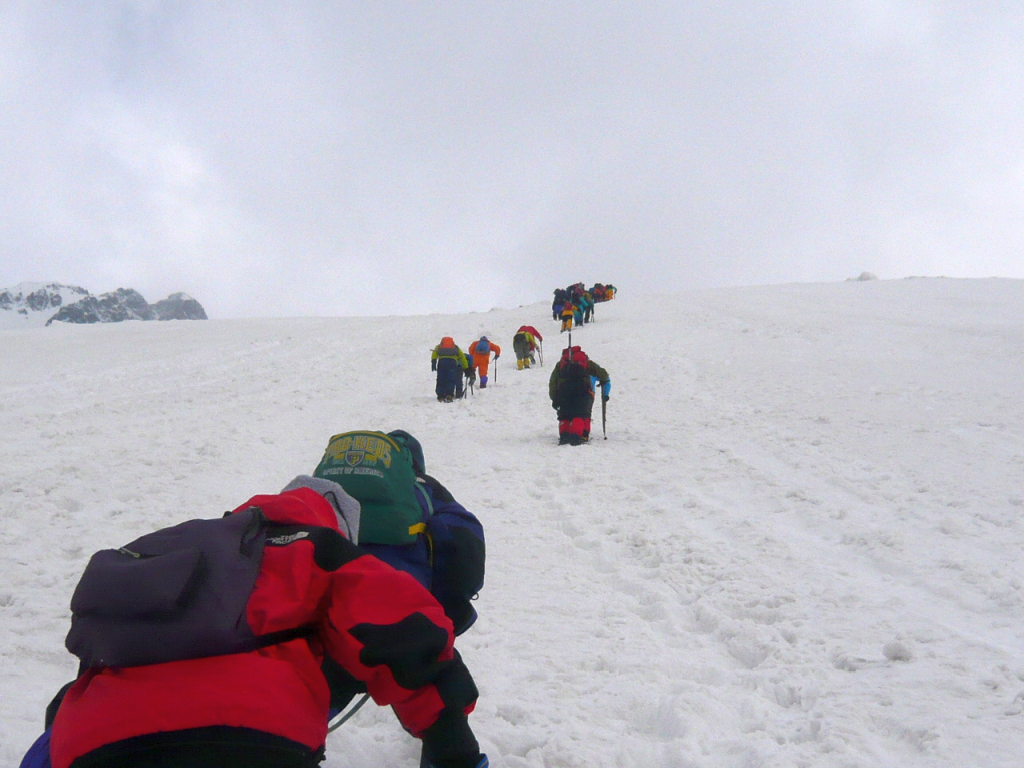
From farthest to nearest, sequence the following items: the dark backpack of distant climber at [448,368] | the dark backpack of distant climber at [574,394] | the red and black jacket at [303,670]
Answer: the dark backpack of distant climber at [448,368] → the dark backpack of distant climber at [574,394] → the red and black jacket at [303,670]

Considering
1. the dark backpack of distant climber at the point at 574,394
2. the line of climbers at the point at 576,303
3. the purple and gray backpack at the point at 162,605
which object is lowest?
the dark backpack of distant climber at the point at 574,394

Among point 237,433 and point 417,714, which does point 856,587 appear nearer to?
point 417,714

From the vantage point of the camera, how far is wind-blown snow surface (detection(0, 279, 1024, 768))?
2793 millimetres

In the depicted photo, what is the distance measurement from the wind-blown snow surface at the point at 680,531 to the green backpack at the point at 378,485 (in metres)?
1.06

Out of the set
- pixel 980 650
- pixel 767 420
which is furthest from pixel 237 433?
pixel 980 650

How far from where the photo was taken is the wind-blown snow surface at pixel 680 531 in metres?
2.79

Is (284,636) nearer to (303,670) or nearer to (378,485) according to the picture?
(303,670)

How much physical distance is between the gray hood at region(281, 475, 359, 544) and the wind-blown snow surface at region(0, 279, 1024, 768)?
1.20 metres

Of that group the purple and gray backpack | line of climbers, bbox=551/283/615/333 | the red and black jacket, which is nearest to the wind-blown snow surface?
the red and black jacket

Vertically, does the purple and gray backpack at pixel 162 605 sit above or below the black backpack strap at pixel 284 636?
above

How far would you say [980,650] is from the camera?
312 centimetres

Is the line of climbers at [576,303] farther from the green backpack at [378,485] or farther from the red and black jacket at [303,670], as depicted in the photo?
the red and black jacket at [303,670]

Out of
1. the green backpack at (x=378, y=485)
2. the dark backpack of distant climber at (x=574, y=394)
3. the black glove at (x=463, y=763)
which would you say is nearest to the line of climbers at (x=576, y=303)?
the dark backpack of distant climber at (x=574, y=394)

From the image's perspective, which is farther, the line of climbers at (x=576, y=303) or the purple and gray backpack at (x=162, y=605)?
the line of climbers at (x=576, y=303)
